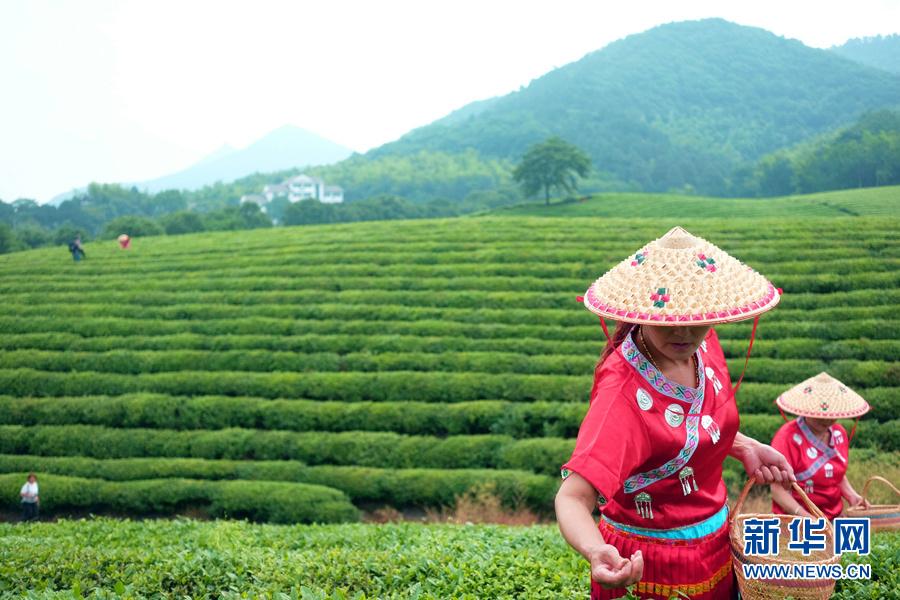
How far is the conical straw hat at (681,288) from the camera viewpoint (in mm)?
2008

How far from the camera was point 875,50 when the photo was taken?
14162 centimetres

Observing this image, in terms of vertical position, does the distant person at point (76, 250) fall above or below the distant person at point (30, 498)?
above

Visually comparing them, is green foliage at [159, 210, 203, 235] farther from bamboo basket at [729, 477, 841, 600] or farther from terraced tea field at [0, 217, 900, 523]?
bamboo basket at [729, 477, 841, 600]

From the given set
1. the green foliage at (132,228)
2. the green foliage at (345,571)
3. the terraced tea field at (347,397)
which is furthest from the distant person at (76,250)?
the green foliage at (345,571)

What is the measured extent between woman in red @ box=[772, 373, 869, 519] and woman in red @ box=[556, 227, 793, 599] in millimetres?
2312

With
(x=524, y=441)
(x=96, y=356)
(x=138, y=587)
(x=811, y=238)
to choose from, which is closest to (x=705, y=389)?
(x=138, y=587)

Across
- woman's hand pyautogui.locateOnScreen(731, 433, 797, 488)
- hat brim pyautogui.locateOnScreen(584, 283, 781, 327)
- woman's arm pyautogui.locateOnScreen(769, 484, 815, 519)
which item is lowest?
woman's arm pyautogui.locateOnScreen(769, 484, 815, 519)

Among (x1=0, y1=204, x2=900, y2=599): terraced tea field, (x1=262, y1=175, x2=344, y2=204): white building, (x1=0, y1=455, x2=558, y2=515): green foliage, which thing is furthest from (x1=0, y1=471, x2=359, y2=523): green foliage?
(x1=262, y1=175, x2=344, y2=204): white building

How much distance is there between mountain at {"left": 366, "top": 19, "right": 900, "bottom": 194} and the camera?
81750mm

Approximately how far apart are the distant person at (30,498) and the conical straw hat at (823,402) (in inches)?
428

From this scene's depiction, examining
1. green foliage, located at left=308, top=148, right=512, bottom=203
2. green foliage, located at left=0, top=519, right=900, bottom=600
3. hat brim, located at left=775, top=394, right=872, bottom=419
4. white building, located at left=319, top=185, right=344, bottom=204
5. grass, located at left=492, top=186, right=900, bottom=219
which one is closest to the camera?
green foliage, located at left=0, top=519, right=900, bottom=600

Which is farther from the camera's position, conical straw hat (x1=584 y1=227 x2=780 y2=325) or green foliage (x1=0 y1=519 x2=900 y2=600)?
green foliage (x1=0 y1=519 x2=900 y2=600)

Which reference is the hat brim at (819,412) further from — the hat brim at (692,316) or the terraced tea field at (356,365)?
the terraced tea field at (356,365)

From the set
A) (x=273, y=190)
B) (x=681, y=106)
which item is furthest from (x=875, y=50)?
(x=273, y=190)
